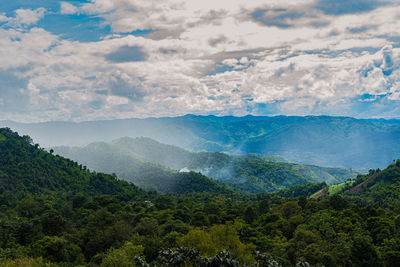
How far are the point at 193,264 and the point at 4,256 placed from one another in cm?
3691

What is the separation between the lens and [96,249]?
2571 inches

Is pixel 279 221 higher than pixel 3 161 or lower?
lower

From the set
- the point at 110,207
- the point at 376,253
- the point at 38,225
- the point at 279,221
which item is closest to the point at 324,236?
Answer: the point at 376,253

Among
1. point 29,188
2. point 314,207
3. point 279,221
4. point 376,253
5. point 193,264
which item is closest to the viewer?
point 193,264

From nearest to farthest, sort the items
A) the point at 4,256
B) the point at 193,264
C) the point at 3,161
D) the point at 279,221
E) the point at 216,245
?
the point at 193,264 → the point at 216,245 → the point at 4,256 → the point at 279,221 → the point at 3,161

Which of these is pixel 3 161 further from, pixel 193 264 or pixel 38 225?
pixel 193 264

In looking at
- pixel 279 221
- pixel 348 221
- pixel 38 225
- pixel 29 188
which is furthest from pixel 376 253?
pixel 29 188

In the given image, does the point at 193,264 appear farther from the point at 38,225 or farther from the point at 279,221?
the point at 38,225

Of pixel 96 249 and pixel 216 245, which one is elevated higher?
pixel 216 245

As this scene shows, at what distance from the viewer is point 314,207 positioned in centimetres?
9769

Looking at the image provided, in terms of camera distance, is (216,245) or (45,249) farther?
(45,249)

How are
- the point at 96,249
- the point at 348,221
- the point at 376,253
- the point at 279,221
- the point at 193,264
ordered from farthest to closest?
1. the point at 279,221
2. the point at 348,221
3. the point at 96,249
4. the point at 376,253
5. the point at 193,264

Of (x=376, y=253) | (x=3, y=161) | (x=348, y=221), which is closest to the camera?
(x=376, y=253)

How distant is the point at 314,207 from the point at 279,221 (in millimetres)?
21885
